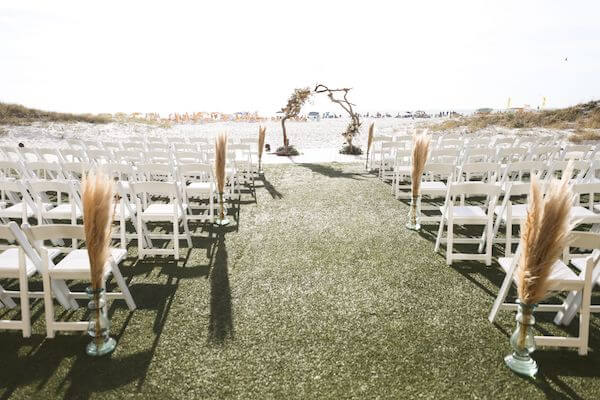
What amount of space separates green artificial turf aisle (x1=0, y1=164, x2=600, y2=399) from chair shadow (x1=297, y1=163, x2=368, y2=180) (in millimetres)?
5178

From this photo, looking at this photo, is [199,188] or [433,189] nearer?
[433,189]

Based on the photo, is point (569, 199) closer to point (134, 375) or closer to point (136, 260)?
point (134, 375)

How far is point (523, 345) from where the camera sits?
309 cm

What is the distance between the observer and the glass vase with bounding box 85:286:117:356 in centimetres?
331

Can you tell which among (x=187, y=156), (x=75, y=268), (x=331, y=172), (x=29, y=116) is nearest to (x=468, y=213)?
(x=75, y=268)

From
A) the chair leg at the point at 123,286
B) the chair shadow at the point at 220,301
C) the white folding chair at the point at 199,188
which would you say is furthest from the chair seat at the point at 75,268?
the white folding chair at the point at 199,188

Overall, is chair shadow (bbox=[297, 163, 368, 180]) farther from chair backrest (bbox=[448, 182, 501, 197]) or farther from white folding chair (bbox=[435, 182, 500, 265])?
chair backrest (bbox=[448, 182, 501, 197])

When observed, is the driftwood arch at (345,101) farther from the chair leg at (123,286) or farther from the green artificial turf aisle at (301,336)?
the chair leg at (123,286)

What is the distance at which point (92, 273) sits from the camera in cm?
319

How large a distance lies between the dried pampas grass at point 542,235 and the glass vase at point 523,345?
0.45ft

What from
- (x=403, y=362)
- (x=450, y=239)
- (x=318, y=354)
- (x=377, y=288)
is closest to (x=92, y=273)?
(x=318, y=354)

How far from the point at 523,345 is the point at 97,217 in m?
3.33

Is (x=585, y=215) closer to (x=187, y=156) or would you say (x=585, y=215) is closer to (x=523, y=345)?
(x=523, y=345)

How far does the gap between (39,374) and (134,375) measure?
0.72m
